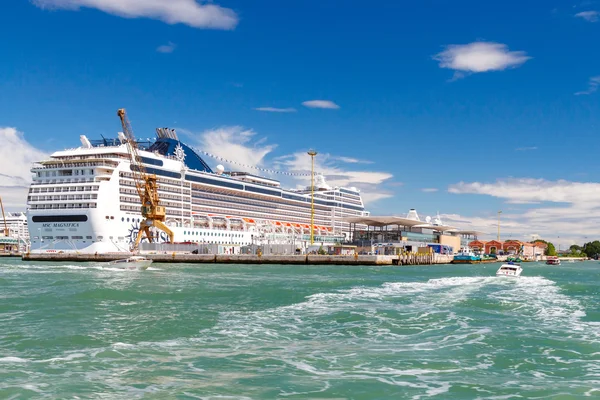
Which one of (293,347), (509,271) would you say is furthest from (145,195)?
(293,347)

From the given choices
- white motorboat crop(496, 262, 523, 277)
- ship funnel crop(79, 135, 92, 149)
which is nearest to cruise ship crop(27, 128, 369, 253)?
ship funnel crop(79, 135, 92, 149)

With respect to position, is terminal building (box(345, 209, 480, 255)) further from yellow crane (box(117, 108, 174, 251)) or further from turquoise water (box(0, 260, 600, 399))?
turquoise water (box(0, 260, 600, 399))

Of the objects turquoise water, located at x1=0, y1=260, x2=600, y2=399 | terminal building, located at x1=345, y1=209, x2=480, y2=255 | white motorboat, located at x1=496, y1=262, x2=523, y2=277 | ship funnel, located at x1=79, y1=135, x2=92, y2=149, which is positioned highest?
ship funnel, located at x1=79, y1=135, x2=92, y2=149

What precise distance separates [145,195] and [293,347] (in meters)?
76.7

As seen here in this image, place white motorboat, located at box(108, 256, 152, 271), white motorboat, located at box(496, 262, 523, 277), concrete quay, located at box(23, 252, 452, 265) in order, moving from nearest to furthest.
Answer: white motorboat, located at box(496, 262, 523, 277), white motorboat, located at box(108, 256, 152, 271), concrete quay, located at box(23, 252, 452, 265)

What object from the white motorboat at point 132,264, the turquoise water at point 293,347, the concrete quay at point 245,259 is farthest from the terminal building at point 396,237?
the turquoise water at point 293,347

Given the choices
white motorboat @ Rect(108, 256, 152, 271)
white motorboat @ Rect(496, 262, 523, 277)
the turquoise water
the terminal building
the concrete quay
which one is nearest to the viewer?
the turquoise water

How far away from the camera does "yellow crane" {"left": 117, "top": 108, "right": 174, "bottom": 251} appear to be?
305ft

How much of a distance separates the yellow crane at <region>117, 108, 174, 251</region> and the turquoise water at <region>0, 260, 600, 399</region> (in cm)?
5715

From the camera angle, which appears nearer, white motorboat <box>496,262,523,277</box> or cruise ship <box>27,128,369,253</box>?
white motorboat <box>496,262,523,277</box>

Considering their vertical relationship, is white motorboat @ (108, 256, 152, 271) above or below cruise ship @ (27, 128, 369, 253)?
below

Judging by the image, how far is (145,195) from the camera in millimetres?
92688

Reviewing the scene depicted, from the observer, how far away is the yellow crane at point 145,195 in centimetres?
9288

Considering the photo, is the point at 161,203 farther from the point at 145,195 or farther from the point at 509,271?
the point at 509,271
